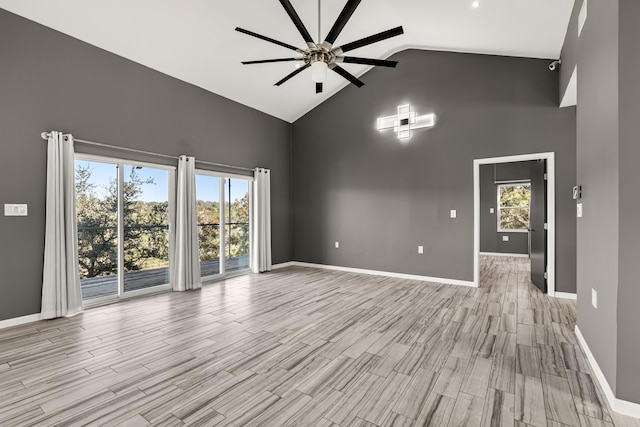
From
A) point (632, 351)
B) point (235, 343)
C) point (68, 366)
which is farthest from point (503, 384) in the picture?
point (68, 366)

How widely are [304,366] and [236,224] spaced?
13.9 feet

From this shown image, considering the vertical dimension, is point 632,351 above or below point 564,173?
below

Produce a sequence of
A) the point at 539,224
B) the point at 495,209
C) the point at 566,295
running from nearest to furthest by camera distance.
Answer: the point at 566,295 → the point at 539,224 → the point at 495,209

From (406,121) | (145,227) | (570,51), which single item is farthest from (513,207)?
(145,227)

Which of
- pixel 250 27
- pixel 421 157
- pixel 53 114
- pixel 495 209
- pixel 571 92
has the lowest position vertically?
pixel 495 209

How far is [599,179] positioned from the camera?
2297 mm

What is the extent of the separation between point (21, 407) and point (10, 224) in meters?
2.44

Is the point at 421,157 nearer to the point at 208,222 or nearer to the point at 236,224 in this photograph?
the point at 236,224

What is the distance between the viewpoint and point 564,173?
4570 millimetres

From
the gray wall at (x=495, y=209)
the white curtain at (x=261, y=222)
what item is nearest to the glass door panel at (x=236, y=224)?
the white curtain at (x=261, y=222)

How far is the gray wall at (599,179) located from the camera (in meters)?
2.00

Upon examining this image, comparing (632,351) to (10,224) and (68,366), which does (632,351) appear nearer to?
(68,366)

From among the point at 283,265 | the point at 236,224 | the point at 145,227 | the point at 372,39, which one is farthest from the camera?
the point at 283,265

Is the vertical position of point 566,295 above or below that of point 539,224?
below
